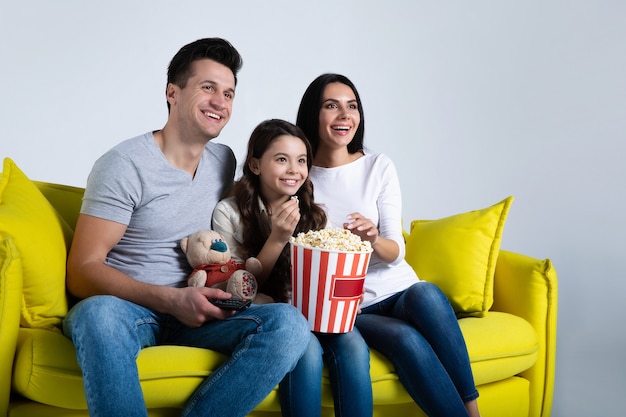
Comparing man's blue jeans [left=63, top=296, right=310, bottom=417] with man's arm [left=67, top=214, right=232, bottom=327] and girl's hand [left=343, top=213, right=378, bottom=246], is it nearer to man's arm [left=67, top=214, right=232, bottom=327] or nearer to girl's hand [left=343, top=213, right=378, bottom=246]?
man's arm [left=67, top=214, right=232, bottom=327]

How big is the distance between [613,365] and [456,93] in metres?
1.78

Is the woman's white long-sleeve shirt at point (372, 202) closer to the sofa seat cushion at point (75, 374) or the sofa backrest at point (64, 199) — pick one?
the sofa seat cushion at point (75, 374)

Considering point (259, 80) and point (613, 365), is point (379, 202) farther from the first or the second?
point (613, 365)

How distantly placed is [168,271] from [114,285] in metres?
0.22

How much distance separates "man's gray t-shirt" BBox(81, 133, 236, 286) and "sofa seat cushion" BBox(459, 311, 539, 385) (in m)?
1.04

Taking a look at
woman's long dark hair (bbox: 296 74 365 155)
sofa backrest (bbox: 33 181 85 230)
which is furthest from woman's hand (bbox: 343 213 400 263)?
sofa backrest (bbox: 33 181 85 230)

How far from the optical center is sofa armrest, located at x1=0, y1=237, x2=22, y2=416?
73.6 inches

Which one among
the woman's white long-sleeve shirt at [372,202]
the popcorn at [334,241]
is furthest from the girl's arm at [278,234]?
the woman's white long-sleeve shirt at [372,202]

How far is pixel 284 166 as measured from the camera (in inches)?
90.0

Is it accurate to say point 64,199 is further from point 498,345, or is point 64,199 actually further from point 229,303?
point 498,345

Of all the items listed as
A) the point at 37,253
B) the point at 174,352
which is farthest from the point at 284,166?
the point at 37,253

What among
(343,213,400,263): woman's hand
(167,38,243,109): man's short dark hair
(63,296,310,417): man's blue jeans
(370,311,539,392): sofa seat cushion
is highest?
(167,38,243,109): man's short dark hair

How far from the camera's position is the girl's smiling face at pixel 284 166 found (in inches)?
89.9

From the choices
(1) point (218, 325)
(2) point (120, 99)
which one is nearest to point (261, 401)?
(1) point (218, 325)
